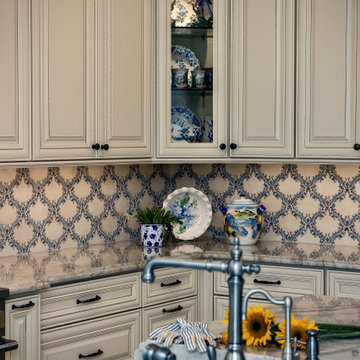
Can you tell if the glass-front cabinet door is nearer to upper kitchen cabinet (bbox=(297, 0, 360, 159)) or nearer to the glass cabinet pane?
the glass cabinet pane

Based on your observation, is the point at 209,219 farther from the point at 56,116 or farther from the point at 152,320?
the point at 56,116

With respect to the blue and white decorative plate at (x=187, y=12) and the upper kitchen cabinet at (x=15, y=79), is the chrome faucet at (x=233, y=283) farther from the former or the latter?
the blue and white decorative plate at (x=187, y=12)

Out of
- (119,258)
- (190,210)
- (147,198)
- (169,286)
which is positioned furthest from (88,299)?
(147,198)

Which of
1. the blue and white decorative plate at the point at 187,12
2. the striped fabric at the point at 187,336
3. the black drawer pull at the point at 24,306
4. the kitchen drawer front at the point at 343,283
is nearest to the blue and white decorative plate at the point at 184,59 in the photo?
the blue and white decorative plate at the point at 187,12

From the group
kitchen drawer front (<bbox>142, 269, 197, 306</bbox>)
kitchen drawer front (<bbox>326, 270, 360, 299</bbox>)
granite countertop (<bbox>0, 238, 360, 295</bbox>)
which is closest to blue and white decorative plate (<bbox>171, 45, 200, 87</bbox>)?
granite countertop (<bbox>0, 238, 360, 295</bbox>)

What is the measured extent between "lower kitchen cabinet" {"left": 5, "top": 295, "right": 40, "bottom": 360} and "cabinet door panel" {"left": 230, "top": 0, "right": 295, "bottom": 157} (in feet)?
4.90

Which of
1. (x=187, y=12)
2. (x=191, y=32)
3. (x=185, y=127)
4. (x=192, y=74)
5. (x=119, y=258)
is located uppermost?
(x=187, y=12)

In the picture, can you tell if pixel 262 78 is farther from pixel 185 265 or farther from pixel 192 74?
pixel 185 265

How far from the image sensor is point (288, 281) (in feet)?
12.3

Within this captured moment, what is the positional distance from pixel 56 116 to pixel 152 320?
1.09 meters

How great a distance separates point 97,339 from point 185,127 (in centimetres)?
129

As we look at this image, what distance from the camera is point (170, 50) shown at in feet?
13.5

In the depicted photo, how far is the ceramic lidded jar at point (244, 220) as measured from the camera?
4.14m

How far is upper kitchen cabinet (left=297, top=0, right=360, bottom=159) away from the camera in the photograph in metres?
3.75
